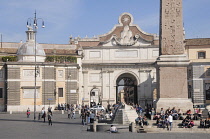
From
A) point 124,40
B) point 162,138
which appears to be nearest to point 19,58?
point 124,40

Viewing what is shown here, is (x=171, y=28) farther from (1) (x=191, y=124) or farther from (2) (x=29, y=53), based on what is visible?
(2) (x=29, y=53)

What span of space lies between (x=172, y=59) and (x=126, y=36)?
115 ft

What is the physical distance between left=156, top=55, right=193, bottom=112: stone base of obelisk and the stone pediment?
34.2 meters

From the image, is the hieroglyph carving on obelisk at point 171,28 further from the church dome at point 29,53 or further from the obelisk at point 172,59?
the church dome at point 29,53

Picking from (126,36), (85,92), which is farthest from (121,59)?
(85,92)

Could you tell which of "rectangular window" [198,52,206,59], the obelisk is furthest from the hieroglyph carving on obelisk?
"rectangular window" [198,52,206,59]

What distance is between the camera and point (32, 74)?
154ft

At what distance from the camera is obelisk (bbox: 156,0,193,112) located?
942 inches

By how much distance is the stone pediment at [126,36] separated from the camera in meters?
58.3

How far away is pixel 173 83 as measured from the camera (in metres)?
24.0

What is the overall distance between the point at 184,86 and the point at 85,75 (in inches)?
1411

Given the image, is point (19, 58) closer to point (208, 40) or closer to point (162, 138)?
point (208, 40)

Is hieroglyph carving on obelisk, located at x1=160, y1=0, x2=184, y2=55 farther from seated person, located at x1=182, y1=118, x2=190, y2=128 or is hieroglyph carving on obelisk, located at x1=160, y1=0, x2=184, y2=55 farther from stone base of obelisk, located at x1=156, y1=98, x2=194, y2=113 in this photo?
seated person, located at x1=182, y1=118, x2=190, y2=128

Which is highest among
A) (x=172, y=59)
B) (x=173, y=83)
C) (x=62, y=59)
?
(x=62, y=59)
